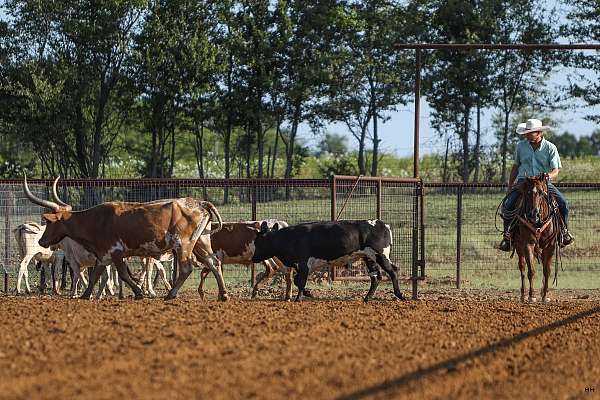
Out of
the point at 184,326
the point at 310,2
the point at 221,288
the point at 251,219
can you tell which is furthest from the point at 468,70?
the point at 184,326

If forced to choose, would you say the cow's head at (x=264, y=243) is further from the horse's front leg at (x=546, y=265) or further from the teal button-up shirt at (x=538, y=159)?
the horse's front leg at (x=546, y=265)

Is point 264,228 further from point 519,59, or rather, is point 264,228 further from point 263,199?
point 519,59

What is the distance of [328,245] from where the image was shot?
17750 millimetres

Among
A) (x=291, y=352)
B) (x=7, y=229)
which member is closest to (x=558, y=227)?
(x=291, y=352)

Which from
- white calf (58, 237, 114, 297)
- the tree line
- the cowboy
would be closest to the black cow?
the cowboy

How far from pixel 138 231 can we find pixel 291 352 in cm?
739

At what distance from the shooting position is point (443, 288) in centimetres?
2220

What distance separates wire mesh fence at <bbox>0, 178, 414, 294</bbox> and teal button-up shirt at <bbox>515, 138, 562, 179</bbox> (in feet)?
9.25

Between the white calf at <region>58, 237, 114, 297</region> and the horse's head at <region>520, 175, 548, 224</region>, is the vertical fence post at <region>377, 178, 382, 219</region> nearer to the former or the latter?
the horse's head at <region>520, 175, 548, 224</region>

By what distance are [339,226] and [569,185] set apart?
5.86 m

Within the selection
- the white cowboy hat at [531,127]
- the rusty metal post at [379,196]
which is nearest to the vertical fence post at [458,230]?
the rusty metal post at [379,196]

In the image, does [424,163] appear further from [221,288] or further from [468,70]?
[221,288]

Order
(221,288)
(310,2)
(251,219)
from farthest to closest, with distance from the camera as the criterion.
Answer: (310,2)
(251,219)
(221,288)

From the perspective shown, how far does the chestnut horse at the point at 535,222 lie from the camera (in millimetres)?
17531
